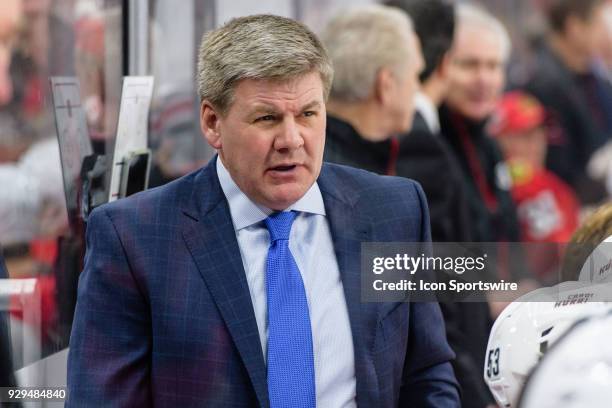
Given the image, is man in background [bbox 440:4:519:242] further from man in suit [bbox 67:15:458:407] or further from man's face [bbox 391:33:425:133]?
man in suit [bbox 67:15:458:407]

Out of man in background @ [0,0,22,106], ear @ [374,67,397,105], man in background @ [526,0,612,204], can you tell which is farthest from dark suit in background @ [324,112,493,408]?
man in background @ [526,0,612,204]

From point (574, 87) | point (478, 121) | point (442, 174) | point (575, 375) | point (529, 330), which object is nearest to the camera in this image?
point (575, 375)

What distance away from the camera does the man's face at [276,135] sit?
2.43 metres

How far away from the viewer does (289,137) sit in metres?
2.43

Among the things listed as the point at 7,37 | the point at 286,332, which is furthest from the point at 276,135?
the point at 7,37

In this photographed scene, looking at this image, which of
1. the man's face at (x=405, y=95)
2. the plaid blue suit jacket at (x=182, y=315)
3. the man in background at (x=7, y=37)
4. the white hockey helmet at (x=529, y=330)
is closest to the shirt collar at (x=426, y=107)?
the man's face at (x=405, y=95)

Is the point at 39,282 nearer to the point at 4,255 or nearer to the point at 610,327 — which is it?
the point at 4,255

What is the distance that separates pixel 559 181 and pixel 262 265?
5.14 meters

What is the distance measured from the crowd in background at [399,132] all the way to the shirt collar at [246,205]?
0.51 m

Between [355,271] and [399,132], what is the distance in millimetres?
1553

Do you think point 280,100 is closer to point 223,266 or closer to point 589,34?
point 223,266

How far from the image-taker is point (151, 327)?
247 centimetres

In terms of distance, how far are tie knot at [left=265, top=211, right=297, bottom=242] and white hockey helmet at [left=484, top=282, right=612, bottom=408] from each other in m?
0.45

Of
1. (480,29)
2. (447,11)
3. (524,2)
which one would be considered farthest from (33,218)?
(524,2)
